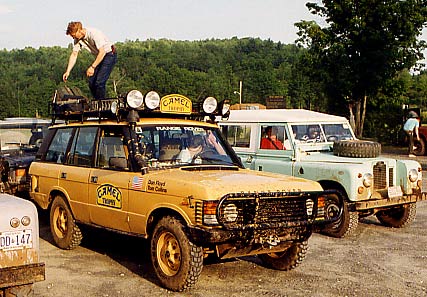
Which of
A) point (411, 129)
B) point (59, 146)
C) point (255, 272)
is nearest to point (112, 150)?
point (59, 146)

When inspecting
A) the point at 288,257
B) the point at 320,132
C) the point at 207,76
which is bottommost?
the point at 288,257

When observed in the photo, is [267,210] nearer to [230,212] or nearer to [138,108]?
[230,212]

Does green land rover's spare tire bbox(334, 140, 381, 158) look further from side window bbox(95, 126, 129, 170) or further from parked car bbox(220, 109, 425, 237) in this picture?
side window bbox(95, 126, 129, 170)

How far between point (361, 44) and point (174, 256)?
999 inches

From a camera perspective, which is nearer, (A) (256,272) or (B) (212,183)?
(B) (212,183)

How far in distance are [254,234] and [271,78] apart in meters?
88.7

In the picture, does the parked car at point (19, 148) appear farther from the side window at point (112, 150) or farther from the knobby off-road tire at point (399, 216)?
the knobby off-road tire at point (399, 216)

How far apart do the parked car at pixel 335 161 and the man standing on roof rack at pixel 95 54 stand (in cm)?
288

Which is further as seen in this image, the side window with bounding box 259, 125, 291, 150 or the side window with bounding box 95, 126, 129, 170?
the side window with bounding box 259, 125, 291, 150

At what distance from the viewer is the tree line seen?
32.9m

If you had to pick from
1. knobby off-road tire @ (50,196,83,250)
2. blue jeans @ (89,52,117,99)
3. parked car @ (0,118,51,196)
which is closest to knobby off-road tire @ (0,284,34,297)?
knobby off-road tire @ (50,196,83,250)

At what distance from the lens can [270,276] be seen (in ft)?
23.8

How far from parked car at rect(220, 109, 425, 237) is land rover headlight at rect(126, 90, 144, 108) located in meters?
3.56

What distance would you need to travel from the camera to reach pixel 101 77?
9.57m
